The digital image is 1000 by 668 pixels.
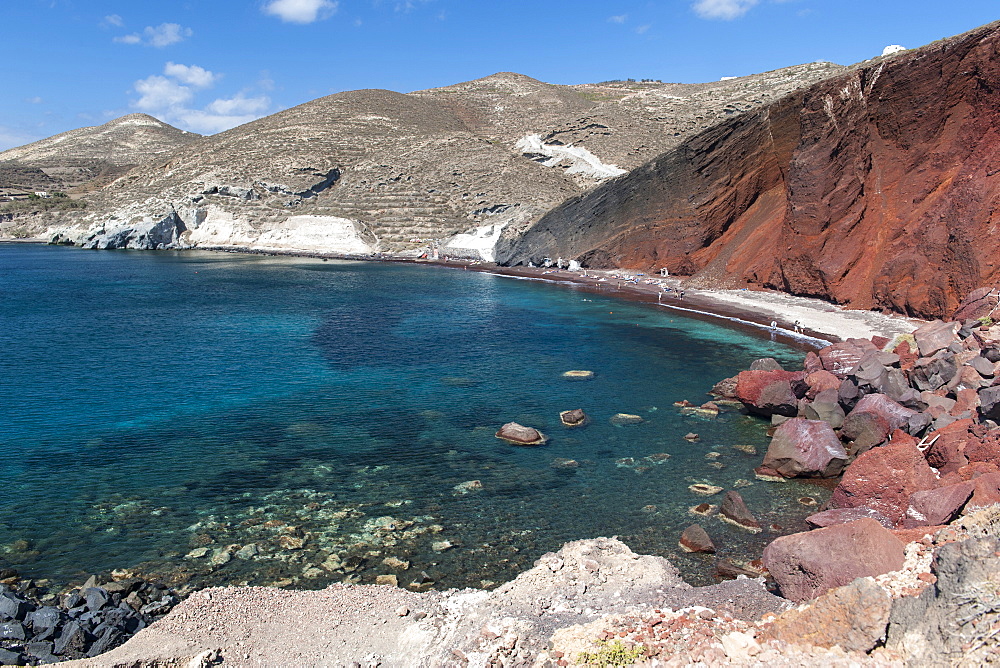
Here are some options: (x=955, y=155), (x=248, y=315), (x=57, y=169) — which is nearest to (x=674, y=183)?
(x=955, y=155)

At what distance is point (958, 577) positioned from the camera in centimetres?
709

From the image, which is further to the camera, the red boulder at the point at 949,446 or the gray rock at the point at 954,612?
the red boulder at the point at 949,446

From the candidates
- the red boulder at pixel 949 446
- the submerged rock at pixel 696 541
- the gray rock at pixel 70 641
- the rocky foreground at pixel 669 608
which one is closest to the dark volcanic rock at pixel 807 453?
the rocky foreground at pixel 669 608

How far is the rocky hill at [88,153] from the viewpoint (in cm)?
14838

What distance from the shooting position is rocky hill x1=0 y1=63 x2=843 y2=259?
86.2m

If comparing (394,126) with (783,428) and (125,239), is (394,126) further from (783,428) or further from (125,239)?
(783,428)

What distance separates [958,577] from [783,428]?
1100 cm

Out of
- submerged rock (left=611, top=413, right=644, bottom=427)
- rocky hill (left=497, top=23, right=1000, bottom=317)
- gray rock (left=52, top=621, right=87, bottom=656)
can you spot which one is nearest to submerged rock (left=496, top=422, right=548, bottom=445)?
submerged rock (left=611, top=413, right=644, bottom=427)

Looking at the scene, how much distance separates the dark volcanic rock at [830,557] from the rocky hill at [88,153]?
16405cm

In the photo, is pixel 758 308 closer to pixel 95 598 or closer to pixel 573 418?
pixel 573 418

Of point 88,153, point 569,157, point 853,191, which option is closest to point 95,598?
point 853,191

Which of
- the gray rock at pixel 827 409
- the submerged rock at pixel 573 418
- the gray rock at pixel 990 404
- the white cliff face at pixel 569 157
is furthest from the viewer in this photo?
the white cliff face at pixel 569 157

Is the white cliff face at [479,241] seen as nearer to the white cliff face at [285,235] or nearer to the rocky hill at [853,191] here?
the white cliff face at [285,235]

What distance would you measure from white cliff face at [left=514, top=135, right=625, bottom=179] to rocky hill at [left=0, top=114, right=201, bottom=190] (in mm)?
96405
